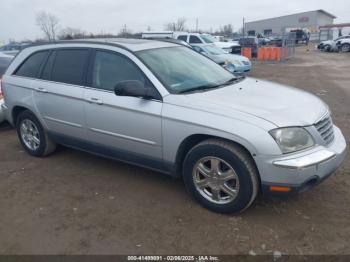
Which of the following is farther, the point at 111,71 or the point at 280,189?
the point at 111,71

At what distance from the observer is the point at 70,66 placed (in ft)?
15.0

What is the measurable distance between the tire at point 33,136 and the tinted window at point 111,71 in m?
1.41

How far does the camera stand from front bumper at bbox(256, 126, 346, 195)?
10.0 feet

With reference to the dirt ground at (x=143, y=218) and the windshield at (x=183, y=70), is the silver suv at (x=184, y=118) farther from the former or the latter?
the dirt ground at (x=143, y=218)

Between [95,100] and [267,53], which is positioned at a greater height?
[95,100]

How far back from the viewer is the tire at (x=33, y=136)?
512 centimetres

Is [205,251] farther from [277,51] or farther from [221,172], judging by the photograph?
[277,51]

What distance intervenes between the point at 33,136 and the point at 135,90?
2.46 metres

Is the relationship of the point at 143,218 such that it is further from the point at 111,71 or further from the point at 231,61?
the point at 231,61

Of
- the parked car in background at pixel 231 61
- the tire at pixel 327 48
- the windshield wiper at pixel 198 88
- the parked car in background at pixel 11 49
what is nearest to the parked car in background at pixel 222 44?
the parked car in background at pixel 231 61

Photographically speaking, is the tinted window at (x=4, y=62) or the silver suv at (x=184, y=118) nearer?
the silver suv at (x=184, y=118)

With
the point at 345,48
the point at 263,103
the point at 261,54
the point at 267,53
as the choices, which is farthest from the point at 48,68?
the point at 345,48

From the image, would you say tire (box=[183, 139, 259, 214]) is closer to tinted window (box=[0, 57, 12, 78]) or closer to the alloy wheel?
the alloy wheel

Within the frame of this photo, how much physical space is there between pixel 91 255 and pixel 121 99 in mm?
1688
